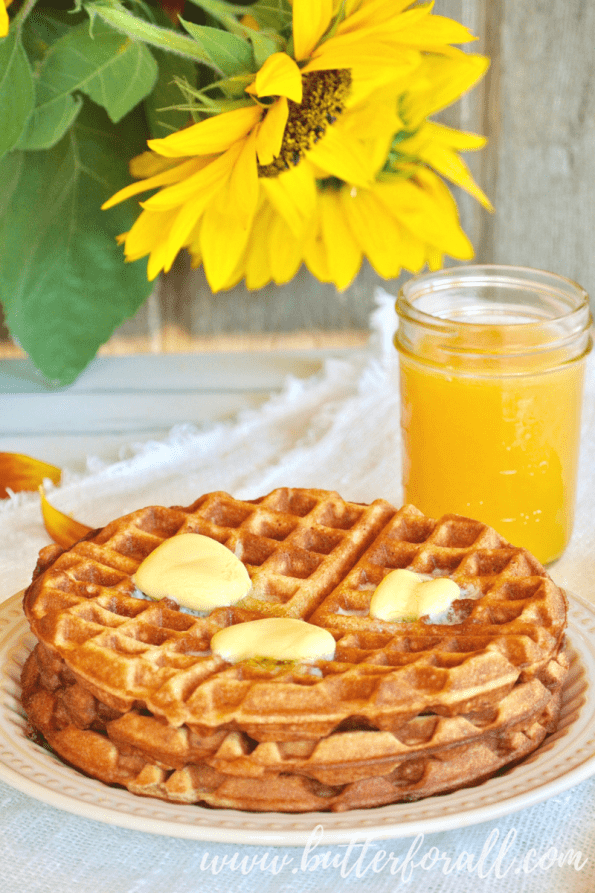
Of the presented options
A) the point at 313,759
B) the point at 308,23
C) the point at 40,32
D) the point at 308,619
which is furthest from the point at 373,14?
the point at 313,759

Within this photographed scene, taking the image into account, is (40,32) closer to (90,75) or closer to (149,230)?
(90,75)

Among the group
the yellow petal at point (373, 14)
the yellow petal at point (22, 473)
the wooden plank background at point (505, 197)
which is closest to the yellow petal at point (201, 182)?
the yellow petal at point (373, 14)

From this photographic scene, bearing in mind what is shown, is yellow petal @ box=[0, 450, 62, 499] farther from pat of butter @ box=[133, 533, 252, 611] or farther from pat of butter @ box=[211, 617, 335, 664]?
pat of butter @ box=[211, 617, 335, 664]

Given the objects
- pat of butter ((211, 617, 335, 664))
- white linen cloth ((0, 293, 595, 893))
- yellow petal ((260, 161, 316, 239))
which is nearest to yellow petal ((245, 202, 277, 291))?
yellow petal ((260, 161, 316, 239))

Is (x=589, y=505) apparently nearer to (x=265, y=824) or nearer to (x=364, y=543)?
(x=364, y=543)

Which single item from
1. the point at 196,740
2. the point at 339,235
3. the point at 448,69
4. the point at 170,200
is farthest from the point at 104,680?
the point at 448,69

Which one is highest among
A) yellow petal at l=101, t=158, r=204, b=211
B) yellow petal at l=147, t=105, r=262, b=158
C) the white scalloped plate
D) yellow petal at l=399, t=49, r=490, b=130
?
yellow petal at l=399, t=49, r=490, b=130
